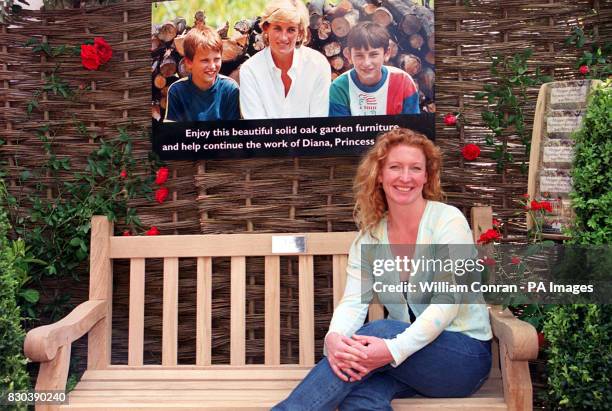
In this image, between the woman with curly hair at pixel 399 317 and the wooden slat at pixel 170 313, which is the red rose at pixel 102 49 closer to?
the wooden slat at pixel 170 313

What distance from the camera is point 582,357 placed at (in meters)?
1.92

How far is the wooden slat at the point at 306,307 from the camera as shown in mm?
2658

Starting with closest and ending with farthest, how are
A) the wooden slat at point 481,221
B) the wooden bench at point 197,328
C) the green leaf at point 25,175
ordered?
the wooden bench at point 197,328, the wooden slat at point 481,221, the green leaf at point 25,175

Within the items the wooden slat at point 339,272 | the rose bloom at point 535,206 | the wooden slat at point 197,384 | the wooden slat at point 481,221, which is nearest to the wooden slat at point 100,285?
the wooden slat at point 197,384

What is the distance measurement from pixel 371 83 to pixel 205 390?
1.51 meters

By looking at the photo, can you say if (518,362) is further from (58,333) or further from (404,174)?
(58,333)

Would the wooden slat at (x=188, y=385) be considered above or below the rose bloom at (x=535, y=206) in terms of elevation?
below

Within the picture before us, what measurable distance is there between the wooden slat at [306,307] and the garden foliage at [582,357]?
1.00 metres

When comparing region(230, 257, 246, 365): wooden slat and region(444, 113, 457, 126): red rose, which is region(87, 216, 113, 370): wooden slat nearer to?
region(230, 257, 246, 365): wooden slat

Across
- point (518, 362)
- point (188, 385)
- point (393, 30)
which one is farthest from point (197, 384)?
point (393, 30)

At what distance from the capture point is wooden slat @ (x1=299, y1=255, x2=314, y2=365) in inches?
105

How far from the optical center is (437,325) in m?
2.09

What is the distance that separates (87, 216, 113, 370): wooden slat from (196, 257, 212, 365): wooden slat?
1.25 feet

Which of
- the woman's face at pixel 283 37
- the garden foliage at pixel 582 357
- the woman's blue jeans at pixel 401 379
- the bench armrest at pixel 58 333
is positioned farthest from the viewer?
the woman's face at pixel 283 37
